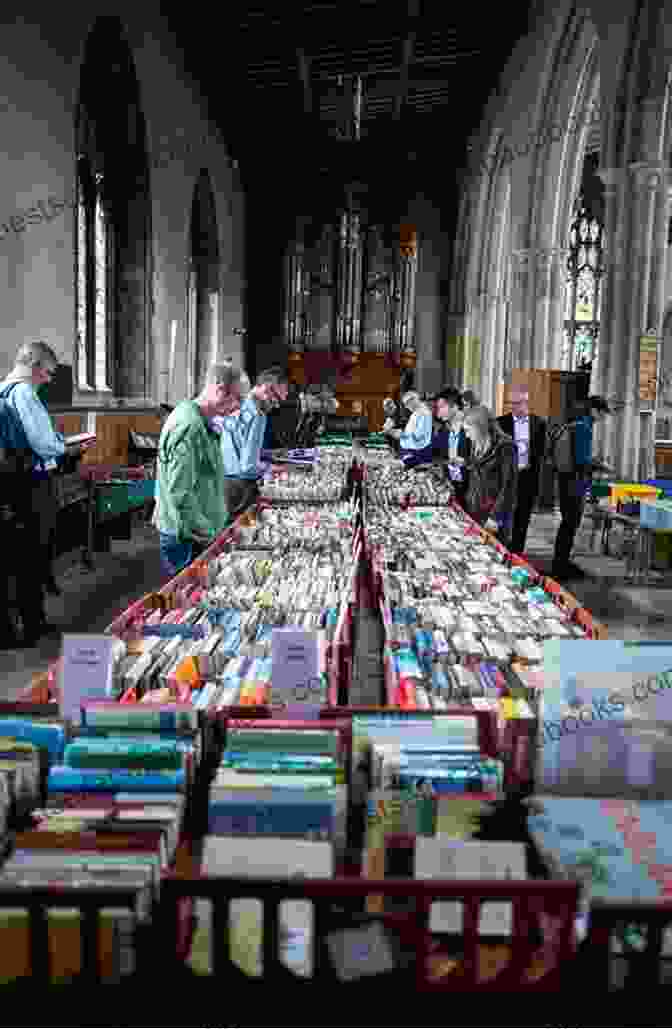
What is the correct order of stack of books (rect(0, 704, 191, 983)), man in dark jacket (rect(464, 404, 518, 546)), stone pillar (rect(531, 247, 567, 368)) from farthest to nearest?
stone pillar (rect(531, 247, 567, 368)), man in dark jacket (rect(464, 404, 518, 546)), stack of books (rect(0, 704, 191, 983))

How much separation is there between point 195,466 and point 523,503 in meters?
4.69

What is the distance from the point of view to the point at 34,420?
5508mm

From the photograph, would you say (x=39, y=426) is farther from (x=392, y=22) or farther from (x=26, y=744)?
(x=392, y=22)

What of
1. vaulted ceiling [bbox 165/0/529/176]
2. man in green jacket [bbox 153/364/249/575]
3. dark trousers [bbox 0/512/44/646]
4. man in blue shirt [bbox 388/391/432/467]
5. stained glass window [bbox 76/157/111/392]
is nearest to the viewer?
man in green jacket [bbox 153/364/249/575]

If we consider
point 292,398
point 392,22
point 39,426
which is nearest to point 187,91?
point 392,22

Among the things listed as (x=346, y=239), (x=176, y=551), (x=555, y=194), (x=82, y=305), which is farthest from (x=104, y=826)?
(x=346, y=239)

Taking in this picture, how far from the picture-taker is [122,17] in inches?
466

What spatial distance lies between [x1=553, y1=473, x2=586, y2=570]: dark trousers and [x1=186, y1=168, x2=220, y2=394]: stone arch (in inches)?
446

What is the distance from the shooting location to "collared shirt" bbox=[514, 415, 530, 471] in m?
8.27

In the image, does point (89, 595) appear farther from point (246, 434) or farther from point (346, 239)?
point (346, 239)

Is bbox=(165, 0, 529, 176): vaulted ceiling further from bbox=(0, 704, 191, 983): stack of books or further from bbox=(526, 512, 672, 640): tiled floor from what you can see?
bbox=(0, 704, 191, 983): stack of books

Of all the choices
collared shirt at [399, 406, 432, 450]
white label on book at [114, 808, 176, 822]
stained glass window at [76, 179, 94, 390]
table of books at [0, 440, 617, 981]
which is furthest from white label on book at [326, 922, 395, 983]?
stained glass window at [76, 179, 94, 390]

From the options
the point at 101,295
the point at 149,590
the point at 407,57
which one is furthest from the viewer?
the point at 407,57

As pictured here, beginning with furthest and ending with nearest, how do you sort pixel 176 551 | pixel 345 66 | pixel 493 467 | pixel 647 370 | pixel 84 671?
pixel 345 66
pixel 647 370
pixel 493 467
pixel 176 551
pixel 84 671
